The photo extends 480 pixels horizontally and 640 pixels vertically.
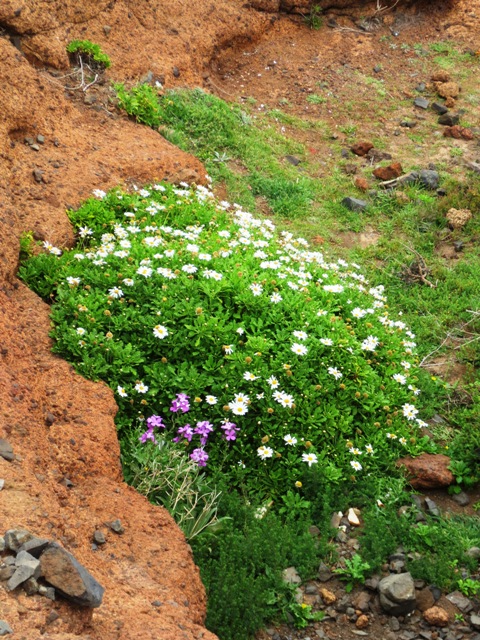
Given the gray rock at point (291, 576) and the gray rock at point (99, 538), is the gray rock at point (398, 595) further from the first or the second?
the gray rock at point (99, 538)

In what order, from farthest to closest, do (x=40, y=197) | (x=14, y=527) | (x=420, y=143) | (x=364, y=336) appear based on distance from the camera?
(x=420, y=143), (x=40, y=197), (x=364, y=336), (x=14, y=527)

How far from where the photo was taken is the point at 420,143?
10336 millimetres

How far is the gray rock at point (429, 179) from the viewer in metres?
9.22

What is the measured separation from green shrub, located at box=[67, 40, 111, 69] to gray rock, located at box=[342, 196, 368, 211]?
3.14 m

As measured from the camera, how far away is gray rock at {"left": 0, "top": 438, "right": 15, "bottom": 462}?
11.6ft

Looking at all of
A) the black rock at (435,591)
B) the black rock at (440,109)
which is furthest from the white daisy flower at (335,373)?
the black rock at (440,109)

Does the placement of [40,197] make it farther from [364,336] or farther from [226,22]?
[226,22]

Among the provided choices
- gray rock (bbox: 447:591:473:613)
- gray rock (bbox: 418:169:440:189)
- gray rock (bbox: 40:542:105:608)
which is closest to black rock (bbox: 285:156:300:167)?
gray rock (bbox: 418:169:440:189)

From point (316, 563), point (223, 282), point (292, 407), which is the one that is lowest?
point (316, 563)

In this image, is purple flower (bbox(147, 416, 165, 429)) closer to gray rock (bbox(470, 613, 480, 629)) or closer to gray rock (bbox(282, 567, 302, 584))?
gray rock (bbox(282, 567, 302, 584))

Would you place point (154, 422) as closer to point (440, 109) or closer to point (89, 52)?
point (89, 52)

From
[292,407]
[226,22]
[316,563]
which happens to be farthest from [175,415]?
[226,22]

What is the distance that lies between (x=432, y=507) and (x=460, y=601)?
0.79m

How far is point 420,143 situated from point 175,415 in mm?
6894
